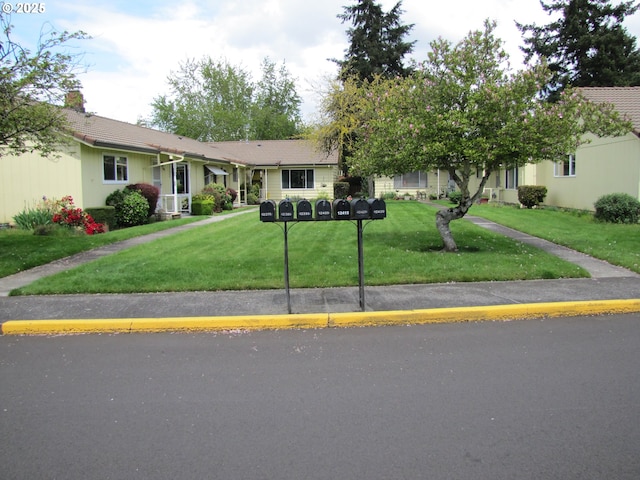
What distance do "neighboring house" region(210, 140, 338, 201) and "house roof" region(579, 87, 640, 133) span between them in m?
16.6

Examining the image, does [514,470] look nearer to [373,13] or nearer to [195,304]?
[195,304]

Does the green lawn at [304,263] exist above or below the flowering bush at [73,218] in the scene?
below

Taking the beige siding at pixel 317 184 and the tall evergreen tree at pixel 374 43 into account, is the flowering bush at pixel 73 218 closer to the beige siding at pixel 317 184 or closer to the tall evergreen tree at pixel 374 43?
the beige siding at pixel 317 184

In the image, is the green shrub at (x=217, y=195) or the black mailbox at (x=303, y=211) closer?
the black mailbox at (x=303, y=211)

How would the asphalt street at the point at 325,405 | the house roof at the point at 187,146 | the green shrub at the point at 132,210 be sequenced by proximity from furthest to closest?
the house roof at the point at 187,146 → the green shrub at the point at 132,210 → the asphalt street at the point at 325,405

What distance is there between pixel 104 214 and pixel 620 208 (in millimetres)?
16873

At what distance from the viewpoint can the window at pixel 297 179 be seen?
34.6 metres

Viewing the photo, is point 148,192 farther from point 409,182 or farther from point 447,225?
point 409,182

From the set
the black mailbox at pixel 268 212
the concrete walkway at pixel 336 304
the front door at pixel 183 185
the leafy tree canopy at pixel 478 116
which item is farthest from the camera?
the front door at pixel 183 185

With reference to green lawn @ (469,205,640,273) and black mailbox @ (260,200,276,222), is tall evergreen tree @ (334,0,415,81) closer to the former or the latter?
green lawn @ (469,205,640,273)

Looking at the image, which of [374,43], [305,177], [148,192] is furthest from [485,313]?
[374,43]

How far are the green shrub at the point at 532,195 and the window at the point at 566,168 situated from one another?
0.96 m

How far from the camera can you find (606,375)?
4.62 meters

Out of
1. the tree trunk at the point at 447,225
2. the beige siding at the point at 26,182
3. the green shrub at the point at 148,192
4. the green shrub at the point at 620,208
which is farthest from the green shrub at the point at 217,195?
the green shrub at the point at 620,208
